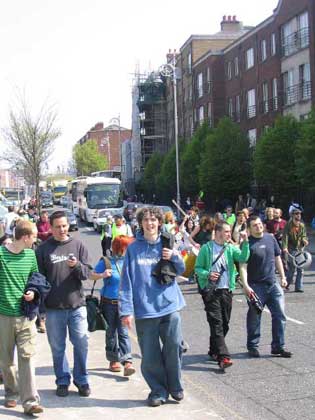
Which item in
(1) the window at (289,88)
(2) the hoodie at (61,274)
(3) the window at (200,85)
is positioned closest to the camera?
(2) the hoodie at (61,274)

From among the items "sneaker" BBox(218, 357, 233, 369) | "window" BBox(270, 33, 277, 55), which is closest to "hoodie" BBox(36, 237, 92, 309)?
"sneaker" BBox(218, 357, 233, 369)

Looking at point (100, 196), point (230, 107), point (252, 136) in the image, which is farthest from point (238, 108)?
point (100, 196)

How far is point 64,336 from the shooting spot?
6305 mm

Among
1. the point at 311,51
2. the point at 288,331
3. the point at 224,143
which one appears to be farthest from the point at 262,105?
the point at 288,331

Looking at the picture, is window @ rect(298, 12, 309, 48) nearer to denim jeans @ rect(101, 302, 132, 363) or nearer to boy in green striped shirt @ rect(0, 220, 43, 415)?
denim jeans @ rect(101, 302, 132, 363)

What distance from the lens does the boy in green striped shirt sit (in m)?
5.75

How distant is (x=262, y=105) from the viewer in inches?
1711

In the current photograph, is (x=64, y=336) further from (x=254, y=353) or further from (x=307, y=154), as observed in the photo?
(x=307, y=154)

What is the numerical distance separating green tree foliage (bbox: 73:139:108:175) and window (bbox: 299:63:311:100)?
8184 cm

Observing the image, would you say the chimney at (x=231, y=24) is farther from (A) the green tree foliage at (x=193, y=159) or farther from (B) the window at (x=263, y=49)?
(B) the window at (x=263, y=49)

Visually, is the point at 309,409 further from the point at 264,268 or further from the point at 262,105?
the point at 262,105

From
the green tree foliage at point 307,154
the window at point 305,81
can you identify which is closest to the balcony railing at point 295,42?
the window at point 305,81

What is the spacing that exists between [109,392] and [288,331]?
3891 millimetres

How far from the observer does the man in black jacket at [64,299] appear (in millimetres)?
6215
